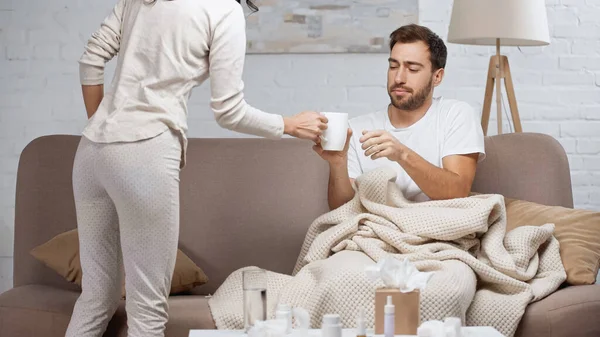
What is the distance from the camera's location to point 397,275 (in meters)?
1.75

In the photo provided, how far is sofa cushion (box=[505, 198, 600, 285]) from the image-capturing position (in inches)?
97.8

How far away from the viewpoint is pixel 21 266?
2.76 metres

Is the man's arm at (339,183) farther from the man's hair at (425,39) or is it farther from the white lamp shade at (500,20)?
the white lamp shade at (500,20)

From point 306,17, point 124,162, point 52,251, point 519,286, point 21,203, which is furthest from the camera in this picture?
point 306,17

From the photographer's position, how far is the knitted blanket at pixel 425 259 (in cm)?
219

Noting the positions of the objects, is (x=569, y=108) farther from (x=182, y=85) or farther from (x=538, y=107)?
(x=182, y=85)

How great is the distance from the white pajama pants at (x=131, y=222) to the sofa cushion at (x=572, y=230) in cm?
118

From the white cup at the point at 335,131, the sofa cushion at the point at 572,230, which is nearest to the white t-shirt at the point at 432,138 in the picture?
the sofa cushion at the point at 572,230

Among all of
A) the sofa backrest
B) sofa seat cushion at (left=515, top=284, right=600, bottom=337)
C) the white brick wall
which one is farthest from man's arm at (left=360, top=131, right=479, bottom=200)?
the white brick wall

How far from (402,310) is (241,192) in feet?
3.95

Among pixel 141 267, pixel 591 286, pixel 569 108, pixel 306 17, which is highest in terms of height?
pixel 306 17

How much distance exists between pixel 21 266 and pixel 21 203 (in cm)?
21

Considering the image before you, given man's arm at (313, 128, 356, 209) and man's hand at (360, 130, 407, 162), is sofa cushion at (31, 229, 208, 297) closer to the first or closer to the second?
man's arm at (313, 128, 356, 209)

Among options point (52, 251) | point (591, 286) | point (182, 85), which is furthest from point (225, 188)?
point (591, 286)
